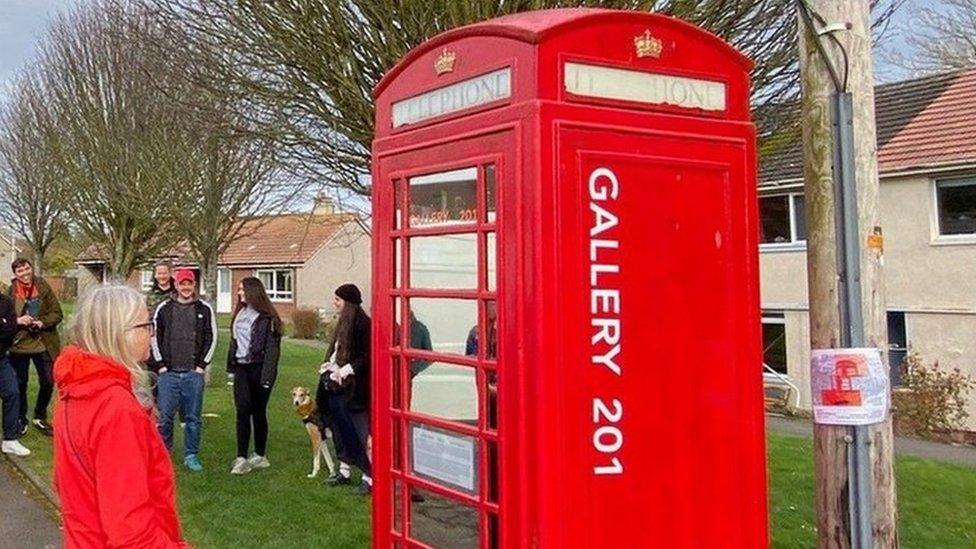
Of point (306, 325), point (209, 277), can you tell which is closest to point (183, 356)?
point (209, 277)

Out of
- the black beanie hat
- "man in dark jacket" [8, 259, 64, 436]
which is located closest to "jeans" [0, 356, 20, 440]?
"man in dark jacket" [8, 259, 64, 436]

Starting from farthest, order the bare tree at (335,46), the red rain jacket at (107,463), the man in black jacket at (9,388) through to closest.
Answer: the man in black jacket at (9,388), the bare tree at (335,46), the red rain jacket at (107,463)

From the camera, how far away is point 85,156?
16859mm

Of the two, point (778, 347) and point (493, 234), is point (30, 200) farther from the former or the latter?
point (493, 234)

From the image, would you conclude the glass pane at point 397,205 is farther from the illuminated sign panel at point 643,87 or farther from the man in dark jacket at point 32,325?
the man in dark jacket at point 32,325

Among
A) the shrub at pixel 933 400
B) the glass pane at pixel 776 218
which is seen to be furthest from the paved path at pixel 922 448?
the glass pane at pixel 776 218

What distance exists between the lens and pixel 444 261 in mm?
3318

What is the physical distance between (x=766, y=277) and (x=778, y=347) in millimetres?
1611

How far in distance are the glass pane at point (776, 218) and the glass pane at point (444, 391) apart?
1797 centimetres

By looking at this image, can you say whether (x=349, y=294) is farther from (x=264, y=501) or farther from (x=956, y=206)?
(x=956, y=206)

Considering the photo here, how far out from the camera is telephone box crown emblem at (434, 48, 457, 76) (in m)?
3.19

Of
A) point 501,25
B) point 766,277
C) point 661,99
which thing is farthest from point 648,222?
point 766,277

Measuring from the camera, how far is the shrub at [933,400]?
1577 centimetres

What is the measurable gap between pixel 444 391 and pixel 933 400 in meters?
15.0
